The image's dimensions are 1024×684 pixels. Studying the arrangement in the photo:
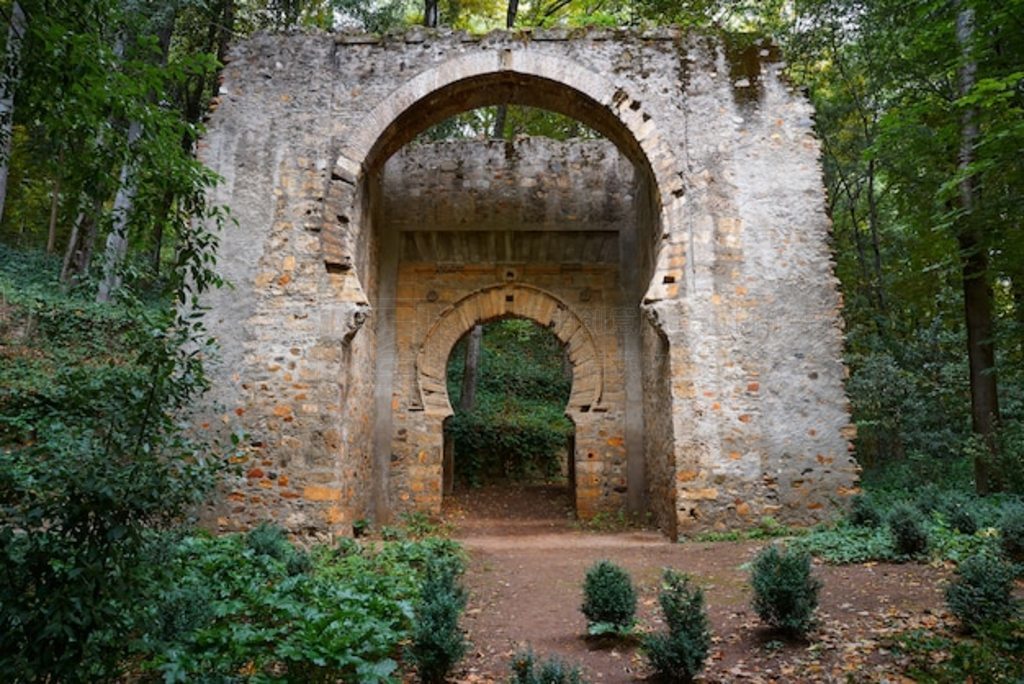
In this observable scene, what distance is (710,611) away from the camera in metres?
5.11

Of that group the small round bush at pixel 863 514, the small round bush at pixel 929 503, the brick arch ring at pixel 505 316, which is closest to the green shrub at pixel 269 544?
the brick arch ring at pixel 505 316

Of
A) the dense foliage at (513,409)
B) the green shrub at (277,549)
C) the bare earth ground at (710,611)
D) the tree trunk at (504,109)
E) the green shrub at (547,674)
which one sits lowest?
the bare earth ground at (710,611)

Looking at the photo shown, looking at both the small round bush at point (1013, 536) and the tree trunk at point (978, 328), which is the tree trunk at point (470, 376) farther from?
the small round bush at point (1013, 536)

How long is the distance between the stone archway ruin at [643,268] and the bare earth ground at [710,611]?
49.6 inches

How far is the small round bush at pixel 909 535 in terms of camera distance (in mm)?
5883

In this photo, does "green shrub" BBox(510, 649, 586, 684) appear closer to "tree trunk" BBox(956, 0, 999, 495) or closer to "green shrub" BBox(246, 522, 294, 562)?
"green shrub" BBox(246, 522, 294, 562)

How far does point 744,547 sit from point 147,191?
6366mm

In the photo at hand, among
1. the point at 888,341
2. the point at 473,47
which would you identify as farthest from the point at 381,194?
the point at 888,341

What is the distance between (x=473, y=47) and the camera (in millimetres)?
8859

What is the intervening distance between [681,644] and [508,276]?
26.6 ft

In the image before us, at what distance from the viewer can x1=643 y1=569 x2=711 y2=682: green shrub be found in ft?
12.2

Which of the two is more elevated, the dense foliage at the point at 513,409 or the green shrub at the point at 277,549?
the dense foliage at the point at 513,409

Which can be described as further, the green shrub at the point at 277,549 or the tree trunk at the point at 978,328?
the tree trunk at the point at 978,328

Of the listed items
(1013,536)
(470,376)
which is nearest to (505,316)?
(470,376)
